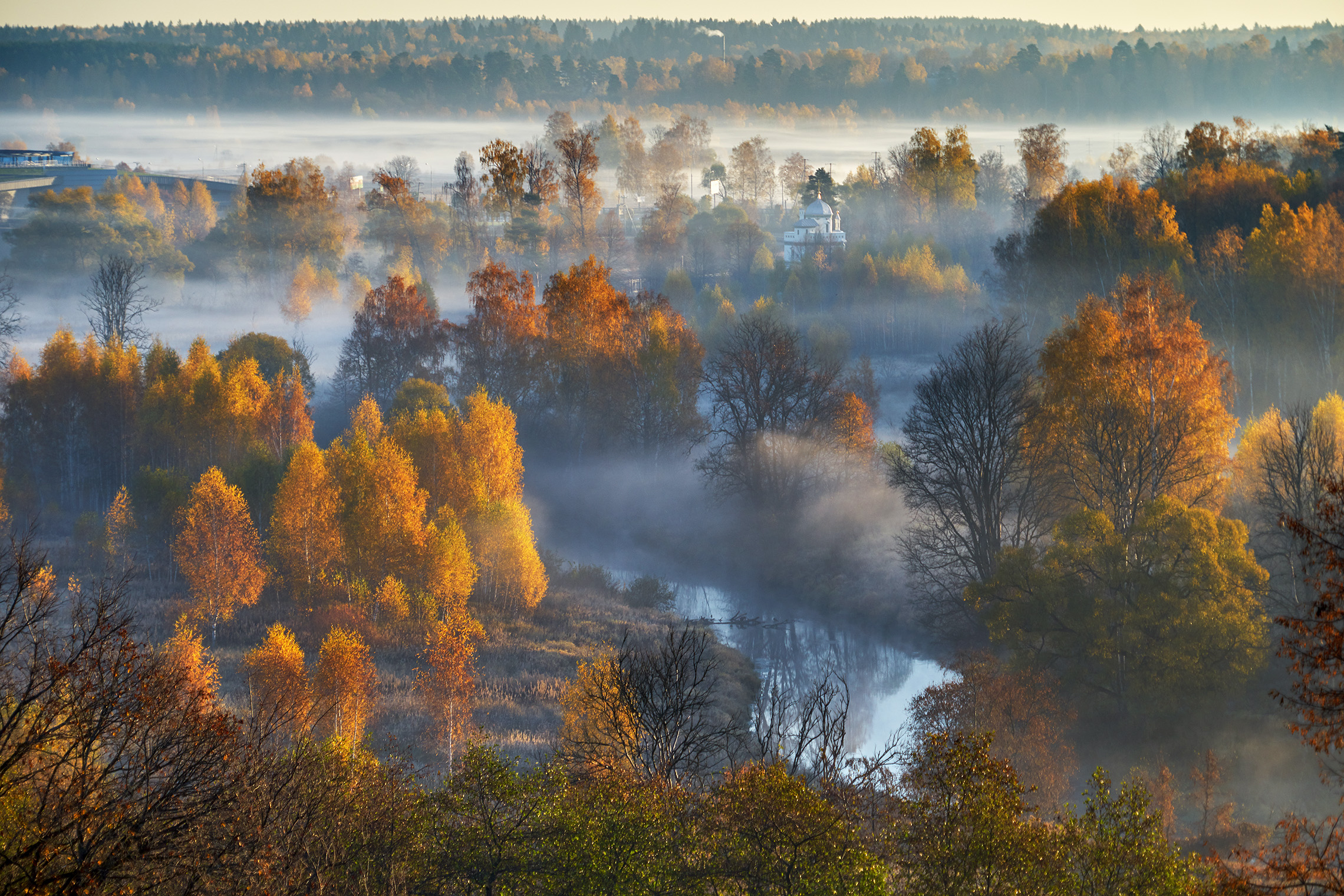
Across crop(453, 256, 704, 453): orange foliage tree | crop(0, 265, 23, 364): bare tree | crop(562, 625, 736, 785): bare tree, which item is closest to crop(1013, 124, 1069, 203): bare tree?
crop(453, 256, 704, 453): orange foliage tree

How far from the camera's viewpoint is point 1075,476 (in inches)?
1476

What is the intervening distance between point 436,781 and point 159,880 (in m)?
16.1

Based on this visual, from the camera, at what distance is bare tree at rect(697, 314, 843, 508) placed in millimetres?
54812

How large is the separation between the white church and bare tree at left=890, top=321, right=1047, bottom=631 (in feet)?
175

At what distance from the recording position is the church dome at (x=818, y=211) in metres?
100

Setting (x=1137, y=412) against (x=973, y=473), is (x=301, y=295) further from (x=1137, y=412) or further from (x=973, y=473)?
(x=1137, y=412)

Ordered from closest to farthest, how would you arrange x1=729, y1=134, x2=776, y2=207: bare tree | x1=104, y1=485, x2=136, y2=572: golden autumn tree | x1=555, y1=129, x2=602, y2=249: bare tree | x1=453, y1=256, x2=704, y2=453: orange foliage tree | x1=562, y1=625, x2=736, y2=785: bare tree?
x1=562, y1=625, x2=736, y2=785: bare tree, x1=104, y1=485, x2=136, y2=572: golden autumn tree, x1=453, y1=256, x2=704, y2=453: orange foliage tree, x1=555, y1=129, x2=602, y2=249: bare tree, x1=729, y1=134, x2=776, y2=207: bare tree

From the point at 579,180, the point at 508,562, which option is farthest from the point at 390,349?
the point at 508,562

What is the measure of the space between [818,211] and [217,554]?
69.9m

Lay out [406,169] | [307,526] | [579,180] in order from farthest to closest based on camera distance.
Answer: [406,169], [579,180], [307,526]

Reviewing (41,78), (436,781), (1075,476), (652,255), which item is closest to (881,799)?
(436,781)

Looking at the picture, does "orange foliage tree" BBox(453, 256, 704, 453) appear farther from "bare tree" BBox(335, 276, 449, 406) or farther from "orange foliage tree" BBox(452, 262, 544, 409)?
"bare tree" BBox(335, 276, 449, 406)

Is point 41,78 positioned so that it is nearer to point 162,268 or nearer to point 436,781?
point 162,268

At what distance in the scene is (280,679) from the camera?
100 feet
